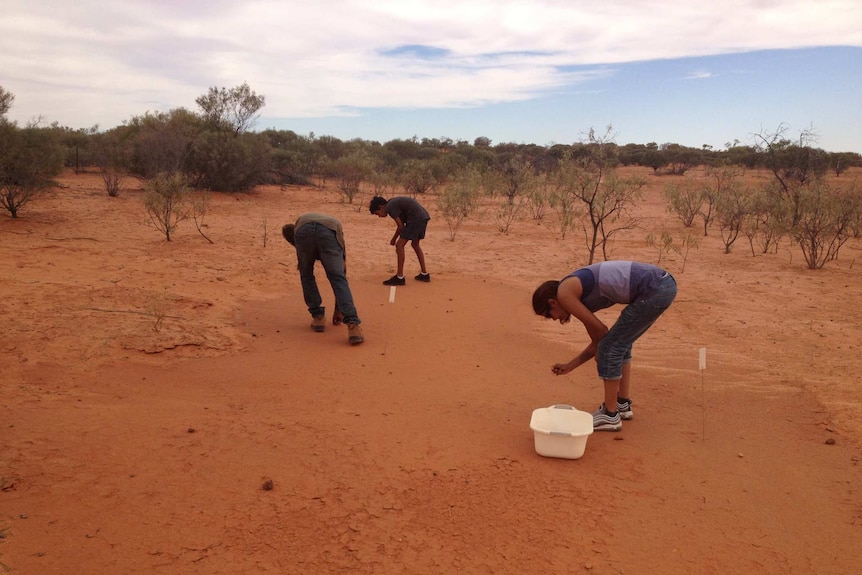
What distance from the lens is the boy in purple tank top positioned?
12.5 ft

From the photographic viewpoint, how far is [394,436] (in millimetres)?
4012

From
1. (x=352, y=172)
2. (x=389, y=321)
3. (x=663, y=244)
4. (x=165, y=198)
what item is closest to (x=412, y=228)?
(x=389, y=321)

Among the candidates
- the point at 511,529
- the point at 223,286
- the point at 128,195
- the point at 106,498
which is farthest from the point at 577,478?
the point at 128,195

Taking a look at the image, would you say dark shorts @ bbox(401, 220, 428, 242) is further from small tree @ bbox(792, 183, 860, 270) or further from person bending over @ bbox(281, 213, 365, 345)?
small tree @ bbox(792, 183, 860, 270)

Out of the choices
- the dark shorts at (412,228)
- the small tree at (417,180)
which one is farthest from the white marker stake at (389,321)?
the small tree at (417,180)

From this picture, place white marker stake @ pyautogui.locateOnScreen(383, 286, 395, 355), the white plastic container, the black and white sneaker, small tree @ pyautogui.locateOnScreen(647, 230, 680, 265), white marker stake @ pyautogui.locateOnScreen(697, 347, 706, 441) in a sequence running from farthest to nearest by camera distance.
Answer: small tree @ pyautogui.locateOnScreen(647, 230, 680, 265) < white marker stake @ pyautogui.locateOnScreen(383, 286, 395, 355) < the black and white sneaker < white marker stake @ pyautogui.locateOnScreen(697, 347, 706, 441) < the white plastic container

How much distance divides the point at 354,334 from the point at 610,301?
273cm

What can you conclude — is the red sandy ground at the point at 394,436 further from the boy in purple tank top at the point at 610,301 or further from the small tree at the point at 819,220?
the small tree at the point at 819,220

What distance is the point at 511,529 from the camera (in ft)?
9.93

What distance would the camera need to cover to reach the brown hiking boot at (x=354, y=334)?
19.6 feet

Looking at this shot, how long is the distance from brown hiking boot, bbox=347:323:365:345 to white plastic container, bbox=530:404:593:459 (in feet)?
7.96

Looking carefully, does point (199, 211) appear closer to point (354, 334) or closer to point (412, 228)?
point (412, 228)

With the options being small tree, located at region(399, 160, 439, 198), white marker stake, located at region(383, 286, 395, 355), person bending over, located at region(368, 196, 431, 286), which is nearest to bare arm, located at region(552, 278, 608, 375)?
white marker stake, located at region(383, 286, 395, 355)

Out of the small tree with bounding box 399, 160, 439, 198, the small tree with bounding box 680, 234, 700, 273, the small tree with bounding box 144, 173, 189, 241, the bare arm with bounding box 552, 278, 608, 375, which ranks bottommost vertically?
the small tree with bounding box 680, 234, 700, 273
